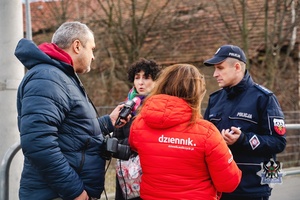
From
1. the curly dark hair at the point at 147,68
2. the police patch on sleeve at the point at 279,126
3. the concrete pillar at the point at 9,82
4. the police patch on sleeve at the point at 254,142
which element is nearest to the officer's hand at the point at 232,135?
the police patch on sleeve at the point at 254,142

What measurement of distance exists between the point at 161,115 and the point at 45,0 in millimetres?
10573

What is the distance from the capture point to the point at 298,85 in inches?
488

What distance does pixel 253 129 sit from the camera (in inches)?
126

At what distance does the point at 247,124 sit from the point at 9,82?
2017mm

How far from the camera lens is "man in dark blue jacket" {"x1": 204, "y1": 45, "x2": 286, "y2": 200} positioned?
3127 millimetres

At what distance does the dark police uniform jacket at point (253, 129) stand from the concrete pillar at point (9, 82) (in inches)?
71.1

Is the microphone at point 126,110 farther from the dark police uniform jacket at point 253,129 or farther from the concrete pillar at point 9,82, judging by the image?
the concrete pillar at point 9,82

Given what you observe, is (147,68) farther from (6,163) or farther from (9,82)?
(6,163)

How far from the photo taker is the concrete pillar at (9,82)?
394 cm

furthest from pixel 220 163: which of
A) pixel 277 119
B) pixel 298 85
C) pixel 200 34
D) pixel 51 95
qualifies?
pixel 200 34

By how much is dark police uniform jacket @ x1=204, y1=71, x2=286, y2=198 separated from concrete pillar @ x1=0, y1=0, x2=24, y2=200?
180cm

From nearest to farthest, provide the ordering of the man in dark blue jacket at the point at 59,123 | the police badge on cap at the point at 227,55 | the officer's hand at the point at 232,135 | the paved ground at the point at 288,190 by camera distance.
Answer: the man in dark blue jacket at the point at 59,123
the officer's hand at the point at 232,135
the police badge on cap at the point at 227,55
the paved ground at the point at 288,190

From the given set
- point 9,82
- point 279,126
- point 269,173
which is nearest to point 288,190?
point 269,173

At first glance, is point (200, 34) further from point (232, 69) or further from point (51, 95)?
point (51, 95)
